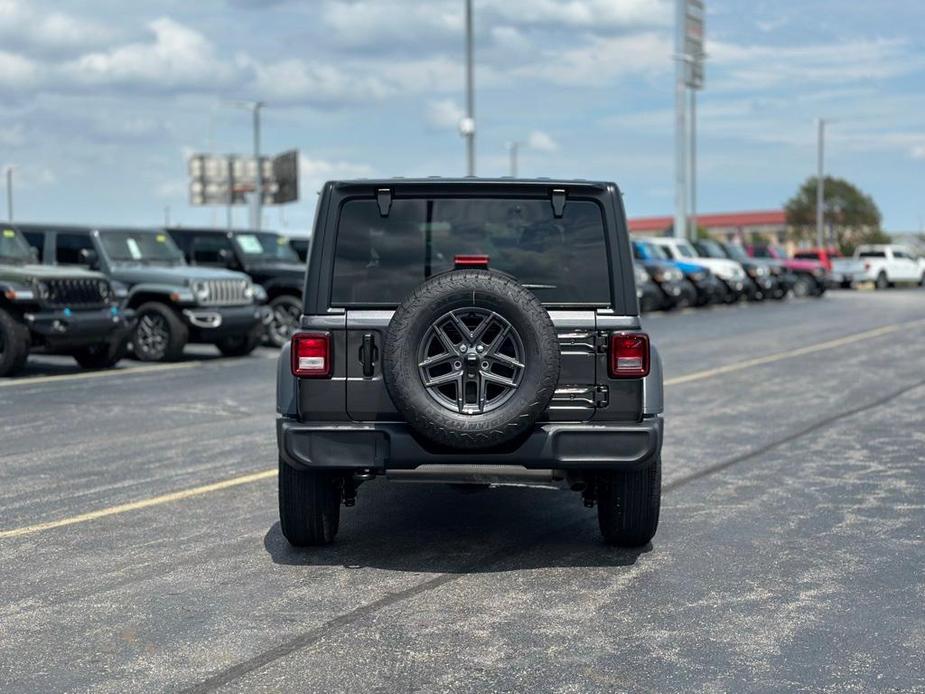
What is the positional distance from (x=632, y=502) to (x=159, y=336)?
12549 mm

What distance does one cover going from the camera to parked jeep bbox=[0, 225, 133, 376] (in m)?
15.4

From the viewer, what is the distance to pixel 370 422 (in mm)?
5996

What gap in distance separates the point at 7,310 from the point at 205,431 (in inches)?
227

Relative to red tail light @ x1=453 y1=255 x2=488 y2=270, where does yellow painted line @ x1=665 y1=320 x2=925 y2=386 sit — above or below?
below

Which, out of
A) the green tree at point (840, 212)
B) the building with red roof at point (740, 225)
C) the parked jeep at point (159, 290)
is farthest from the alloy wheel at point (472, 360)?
the building with red roof at point (740, 225)

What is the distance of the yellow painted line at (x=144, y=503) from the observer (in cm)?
711

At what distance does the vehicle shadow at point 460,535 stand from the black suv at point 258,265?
1265cm

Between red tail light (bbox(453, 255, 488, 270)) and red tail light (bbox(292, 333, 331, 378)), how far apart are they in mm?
672

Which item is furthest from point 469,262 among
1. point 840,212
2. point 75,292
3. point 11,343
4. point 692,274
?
→ point 840,212

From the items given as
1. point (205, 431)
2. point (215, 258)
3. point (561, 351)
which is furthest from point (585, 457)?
point (215, 258)

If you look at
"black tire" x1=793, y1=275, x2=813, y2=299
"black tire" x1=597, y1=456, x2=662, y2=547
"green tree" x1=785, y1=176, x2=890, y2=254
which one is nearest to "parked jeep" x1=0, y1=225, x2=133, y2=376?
"black tire" x1=597, y1=456, x2=662, y2=547

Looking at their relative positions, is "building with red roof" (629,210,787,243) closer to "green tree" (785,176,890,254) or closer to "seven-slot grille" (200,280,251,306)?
"green tree" (785,176,890,254)

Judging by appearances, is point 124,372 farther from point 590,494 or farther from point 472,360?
point 472,360

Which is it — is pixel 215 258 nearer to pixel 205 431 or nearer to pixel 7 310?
pixel 7 310
